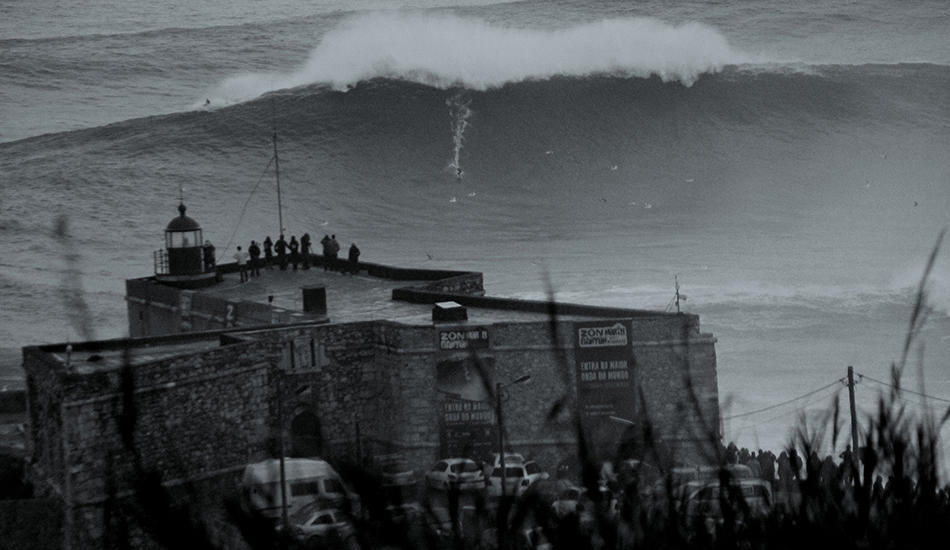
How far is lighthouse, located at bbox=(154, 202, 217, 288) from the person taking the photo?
2589 cm

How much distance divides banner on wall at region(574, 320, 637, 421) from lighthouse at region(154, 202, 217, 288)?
9.57 meters

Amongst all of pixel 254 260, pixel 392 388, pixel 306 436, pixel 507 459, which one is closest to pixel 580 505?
pixel 507 459

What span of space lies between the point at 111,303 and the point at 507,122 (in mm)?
19400

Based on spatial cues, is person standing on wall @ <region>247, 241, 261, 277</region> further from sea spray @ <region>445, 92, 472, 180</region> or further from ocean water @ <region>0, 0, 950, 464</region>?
sea spray @ <region>445, 92, 472, 180</region>

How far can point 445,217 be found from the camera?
A: 161ft

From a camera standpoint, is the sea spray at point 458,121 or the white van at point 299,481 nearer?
the white van at point 299,481

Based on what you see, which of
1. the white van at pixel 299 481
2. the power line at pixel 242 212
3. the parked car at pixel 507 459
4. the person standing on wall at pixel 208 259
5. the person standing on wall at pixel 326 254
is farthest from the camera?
the power line at pixel 242 212

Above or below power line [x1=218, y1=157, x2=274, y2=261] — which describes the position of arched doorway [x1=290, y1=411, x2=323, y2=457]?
below

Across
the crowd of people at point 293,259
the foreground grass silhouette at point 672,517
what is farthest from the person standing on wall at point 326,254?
the foreground grass silhouette at point 672,517

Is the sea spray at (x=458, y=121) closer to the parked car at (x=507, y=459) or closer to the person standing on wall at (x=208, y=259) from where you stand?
the person standing on wall at (x=208, y=259)

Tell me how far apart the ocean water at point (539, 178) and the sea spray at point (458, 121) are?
0.34ft

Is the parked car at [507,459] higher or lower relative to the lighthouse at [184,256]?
lower

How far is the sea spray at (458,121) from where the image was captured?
5218cm

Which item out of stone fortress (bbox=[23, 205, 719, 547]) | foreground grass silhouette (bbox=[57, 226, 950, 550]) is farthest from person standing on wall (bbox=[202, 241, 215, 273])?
foreground grass silhouette (bbox=[57, 226, 950, 550])
